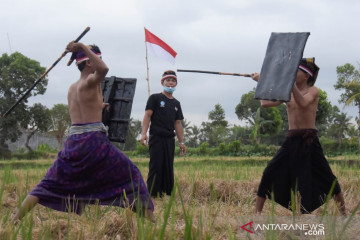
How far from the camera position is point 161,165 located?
18.7ft

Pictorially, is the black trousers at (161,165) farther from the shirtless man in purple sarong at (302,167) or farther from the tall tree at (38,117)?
the tall tree at (38,117)

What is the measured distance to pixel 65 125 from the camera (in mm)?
44219

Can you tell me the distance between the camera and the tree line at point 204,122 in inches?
1241

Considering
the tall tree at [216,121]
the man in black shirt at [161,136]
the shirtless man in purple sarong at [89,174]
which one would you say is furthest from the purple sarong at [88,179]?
the tall tree at [216,121]

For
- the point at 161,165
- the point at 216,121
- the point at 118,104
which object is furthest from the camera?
the point at 216,121

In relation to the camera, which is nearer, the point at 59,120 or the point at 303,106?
the point at 303,106

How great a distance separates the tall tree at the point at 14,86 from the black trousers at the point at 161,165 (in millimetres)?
26751

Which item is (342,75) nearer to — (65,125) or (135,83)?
(65,125)

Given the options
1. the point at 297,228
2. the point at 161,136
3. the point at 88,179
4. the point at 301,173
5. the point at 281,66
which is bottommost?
the point at 297,228

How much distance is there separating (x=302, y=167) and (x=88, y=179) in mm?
1703

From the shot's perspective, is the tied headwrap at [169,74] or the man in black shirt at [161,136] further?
the tied headwrap at [169,74]

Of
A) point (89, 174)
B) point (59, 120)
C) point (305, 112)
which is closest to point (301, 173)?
point (305, 112)

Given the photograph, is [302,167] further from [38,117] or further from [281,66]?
[38,117]

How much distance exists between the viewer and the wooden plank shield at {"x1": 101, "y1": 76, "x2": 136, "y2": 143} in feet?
15.4
